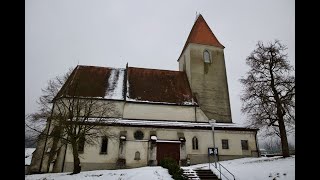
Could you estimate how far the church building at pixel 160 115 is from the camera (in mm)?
23953

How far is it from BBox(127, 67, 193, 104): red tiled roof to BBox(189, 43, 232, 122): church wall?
1.70 m

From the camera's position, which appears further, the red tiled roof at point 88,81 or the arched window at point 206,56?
the arched window at point 206,56

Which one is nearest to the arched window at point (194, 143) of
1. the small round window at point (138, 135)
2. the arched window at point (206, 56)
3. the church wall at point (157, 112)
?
the church wall at point (157, 112)

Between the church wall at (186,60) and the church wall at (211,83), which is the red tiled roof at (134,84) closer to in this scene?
the church wall at (186,60)

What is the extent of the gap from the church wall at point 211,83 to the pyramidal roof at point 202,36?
2.46 ft

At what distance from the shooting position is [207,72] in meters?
33.8

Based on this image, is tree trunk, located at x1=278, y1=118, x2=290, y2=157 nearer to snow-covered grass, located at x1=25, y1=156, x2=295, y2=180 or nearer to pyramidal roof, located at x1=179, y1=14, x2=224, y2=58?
snow-covered grass, located at x1=25, y1=156, x2=295, y2=180

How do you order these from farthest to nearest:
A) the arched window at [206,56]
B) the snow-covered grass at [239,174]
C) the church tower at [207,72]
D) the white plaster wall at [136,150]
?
the arched window at [206,56]
the church tower at [207,72]
the white plaster wall at [136,150]
the snow-covered grass at [239,174]

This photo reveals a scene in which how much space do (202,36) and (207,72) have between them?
20.7ft
